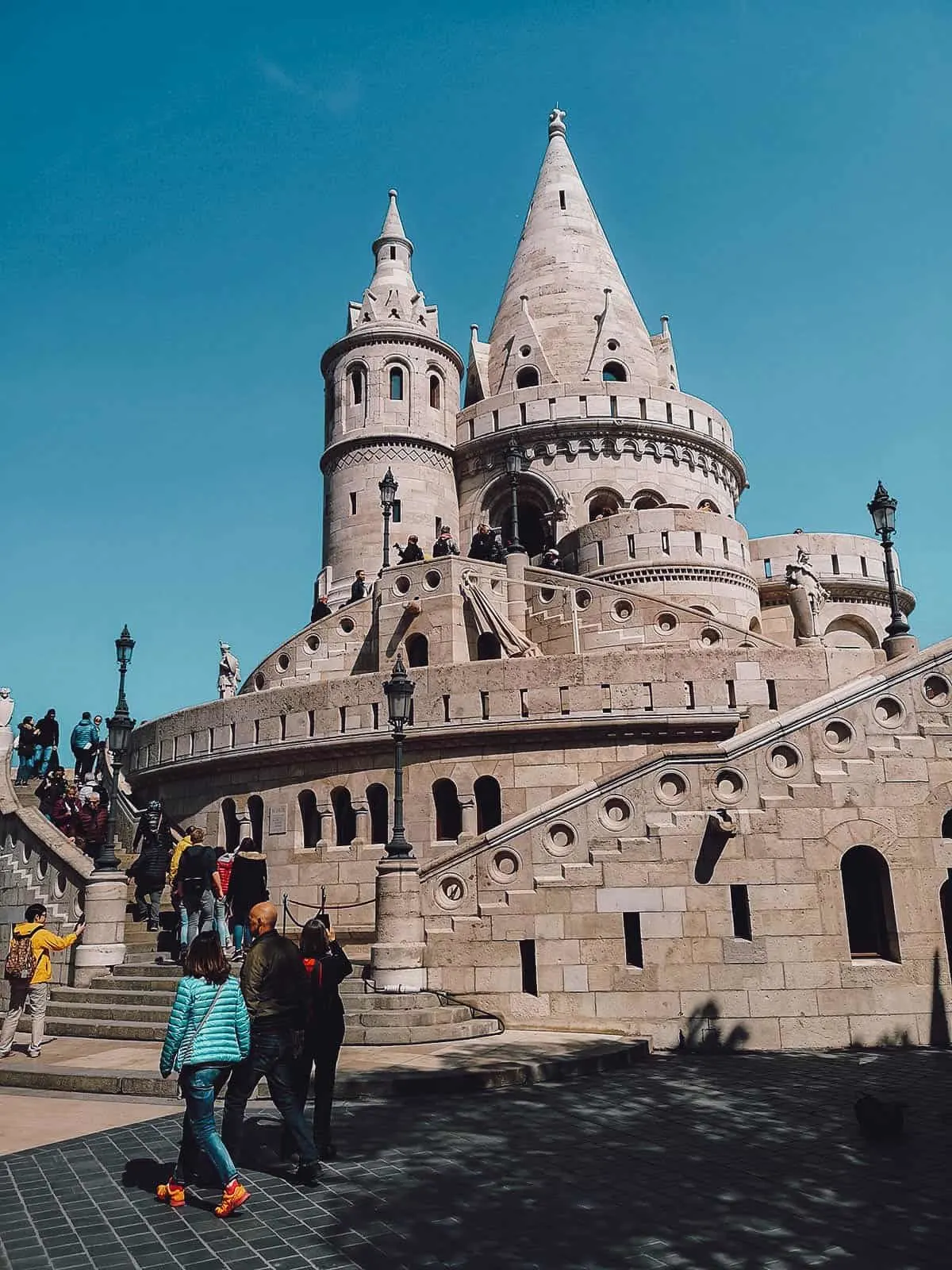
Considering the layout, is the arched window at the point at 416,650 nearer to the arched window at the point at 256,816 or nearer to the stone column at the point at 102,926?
the arched window at the point at 256,816

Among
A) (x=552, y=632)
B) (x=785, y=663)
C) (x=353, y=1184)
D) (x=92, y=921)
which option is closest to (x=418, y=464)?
(x=552, y=632)

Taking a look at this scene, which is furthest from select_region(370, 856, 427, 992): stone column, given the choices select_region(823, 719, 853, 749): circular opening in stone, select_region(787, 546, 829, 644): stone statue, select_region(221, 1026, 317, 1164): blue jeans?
→ select_region(787, 546, 829, 644): stone statue

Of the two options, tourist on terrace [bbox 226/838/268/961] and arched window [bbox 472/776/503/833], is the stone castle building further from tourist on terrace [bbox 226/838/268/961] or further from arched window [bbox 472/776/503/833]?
tourist on terrace [bbox 226/838/268/961]

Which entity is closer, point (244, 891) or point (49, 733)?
point (244, 891)

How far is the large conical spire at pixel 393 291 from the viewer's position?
106 feet

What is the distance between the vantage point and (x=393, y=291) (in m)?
32.9

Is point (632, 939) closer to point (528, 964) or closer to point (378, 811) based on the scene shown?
point (528, 964)

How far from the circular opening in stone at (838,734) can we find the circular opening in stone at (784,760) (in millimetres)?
445

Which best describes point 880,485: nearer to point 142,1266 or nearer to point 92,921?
point 92,921

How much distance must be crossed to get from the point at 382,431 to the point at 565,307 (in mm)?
8763

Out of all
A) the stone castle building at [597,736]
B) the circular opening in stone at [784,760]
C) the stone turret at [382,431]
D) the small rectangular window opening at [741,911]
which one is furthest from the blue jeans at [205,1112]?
the stone turret at [382,431]

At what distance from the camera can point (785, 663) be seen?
16.7 metres

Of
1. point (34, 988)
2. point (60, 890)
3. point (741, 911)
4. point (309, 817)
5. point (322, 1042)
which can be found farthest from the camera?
point (309, 817)

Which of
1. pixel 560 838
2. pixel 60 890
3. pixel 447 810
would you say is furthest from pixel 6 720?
pixel 560 838
